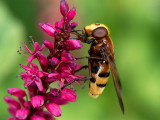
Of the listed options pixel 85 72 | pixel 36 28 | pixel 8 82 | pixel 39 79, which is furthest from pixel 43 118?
pixel 36 28

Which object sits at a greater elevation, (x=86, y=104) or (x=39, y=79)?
(x=39, y=79)

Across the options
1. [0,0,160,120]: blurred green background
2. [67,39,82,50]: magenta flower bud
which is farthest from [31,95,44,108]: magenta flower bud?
[0,0,160,120]: blurred green background

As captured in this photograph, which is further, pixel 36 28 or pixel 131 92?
pixel 36 28

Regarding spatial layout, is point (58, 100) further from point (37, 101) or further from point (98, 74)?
point (98, 74)

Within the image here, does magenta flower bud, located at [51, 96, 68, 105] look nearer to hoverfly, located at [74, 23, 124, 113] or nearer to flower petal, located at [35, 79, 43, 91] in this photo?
flower petal, located at [35, 79, 43, 91]

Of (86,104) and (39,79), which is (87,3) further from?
(39,79)

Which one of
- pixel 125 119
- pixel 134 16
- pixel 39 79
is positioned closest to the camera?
pixel 39 79
